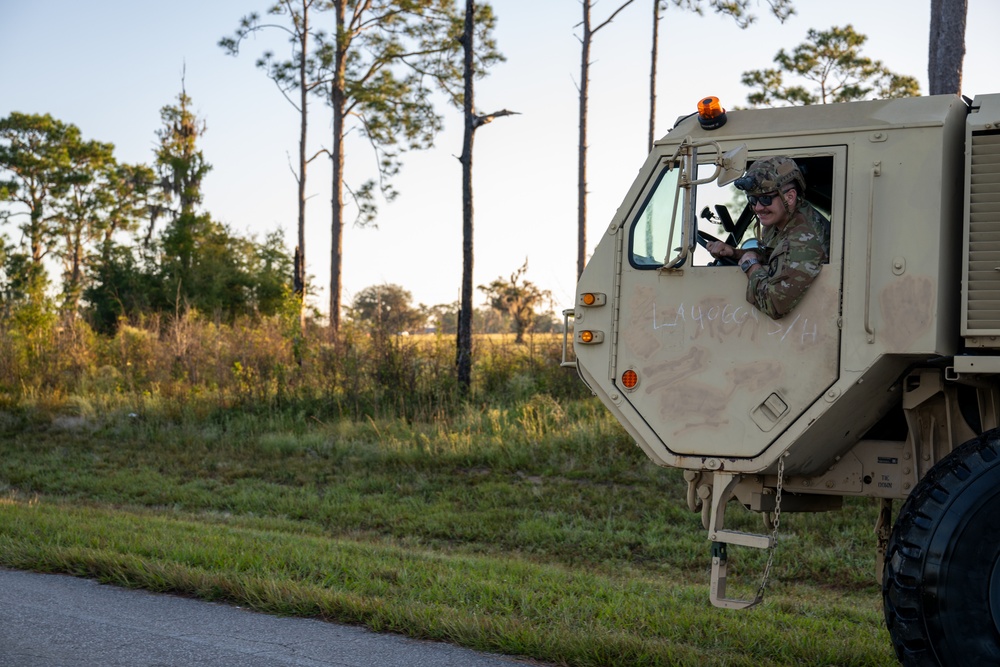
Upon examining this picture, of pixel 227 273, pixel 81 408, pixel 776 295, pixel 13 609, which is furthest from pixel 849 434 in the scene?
pixel 227 273

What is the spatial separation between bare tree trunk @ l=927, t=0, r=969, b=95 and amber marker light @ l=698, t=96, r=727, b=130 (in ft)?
22.7

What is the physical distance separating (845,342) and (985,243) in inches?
29.5

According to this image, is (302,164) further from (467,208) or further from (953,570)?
(953,570)

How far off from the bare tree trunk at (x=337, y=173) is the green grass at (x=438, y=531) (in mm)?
12036

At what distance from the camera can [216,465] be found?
43.6ft

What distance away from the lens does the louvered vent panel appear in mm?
4445

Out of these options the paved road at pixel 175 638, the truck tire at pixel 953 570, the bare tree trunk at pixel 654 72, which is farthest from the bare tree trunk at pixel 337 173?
the truck tire at pixel 953 570

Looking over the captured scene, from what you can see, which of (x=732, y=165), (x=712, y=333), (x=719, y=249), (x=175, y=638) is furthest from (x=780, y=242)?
(x=175, y=638)

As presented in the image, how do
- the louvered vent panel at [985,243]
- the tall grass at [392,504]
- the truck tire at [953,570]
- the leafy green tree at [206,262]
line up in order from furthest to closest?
1. the leafy green tree at [206,262]
2. the tall grass at [392,504]
3. the louvered vent panel at [985,243]
4. the truck tire at [953,570]

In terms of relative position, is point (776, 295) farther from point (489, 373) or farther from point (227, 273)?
point (227, 273)

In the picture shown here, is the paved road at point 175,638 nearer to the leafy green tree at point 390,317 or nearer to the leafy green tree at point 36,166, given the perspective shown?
the leafy green tree at point 390,317

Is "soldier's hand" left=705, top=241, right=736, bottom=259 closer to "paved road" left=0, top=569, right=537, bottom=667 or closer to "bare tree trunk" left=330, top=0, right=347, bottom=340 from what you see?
"paved road" left=0, top=569, right=537, bottom=667

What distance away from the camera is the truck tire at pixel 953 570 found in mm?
3986

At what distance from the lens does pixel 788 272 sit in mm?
4742
